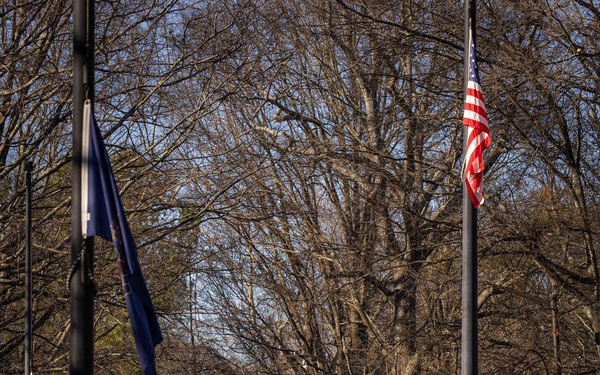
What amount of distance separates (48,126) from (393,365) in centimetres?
944

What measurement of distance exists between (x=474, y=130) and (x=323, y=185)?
11.1 metres

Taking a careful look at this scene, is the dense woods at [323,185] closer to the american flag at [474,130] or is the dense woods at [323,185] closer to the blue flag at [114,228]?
the american flag at [474,130]

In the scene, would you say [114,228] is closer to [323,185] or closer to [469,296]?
[469,296]

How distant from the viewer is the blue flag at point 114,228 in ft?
22.5

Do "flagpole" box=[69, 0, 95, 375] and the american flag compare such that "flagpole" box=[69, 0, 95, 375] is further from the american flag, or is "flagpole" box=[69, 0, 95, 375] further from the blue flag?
the american flag

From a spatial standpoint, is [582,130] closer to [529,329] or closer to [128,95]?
[529,329]

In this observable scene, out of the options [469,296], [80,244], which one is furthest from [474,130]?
[80,244]

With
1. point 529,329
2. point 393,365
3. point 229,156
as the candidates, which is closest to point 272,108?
point 229,156

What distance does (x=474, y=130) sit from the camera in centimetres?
1104

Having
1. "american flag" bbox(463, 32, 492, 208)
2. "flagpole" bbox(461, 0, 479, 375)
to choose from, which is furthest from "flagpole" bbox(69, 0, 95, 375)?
"american flag" bbox(463, 32, 492, 208)

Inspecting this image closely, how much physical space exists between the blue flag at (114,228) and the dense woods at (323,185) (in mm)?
6325

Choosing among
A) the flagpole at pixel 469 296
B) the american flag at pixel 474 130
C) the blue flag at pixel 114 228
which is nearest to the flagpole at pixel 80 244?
the blue flag at pixel 114 228

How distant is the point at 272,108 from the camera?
23.9 m

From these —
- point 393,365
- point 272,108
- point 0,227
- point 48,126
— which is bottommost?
point 393,365
